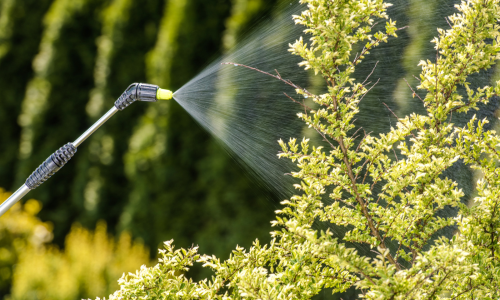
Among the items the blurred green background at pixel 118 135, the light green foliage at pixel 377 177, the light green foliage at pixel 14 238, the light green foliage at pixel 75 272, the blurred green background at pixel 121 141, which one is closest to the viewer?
the light green foliage at pixel 377 177

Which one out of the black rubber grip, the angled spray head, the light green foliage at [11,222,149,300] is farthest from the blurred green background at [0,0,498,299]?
the black rubber grip

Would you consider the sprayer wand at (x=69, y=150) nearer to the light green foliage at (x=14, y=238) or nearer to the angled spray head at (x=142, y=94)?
the angled spray head at (x=142, y=94)

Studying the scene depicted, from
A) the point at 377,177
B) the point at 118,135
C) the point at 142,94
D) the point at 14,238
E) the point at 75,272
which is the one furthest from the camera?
the point at 118,135

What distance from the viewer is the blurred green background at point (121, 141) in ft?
13.3

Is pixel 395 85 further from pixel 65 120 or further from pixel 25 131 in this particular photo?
pixel 25 131

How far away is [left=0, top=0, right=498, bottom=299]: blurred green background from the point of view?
4.04m

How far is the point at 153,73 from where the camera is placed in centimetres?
517

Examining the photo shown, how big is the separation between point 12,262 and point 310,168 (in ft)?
13.9

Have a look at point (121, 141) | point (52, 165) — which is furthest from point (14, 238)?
point (52, 165)

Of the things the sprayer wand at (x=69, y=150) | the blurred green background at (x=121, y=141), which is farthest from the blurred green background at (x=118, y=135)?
the sprayer wand at (x=69, y=150)

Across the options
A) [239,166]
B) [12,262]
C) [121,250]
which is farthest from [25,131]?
[239,166]

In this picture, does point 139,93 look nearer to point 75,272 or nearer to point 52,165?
point 52,165

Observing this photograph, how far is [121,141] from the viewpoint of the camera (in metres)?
5.78

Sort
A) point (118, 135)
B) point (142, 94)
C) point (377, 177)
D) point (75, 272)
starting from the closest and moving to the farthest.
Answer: point (142, 94), point (377, 177), point (75, 272), point (118, 135)
